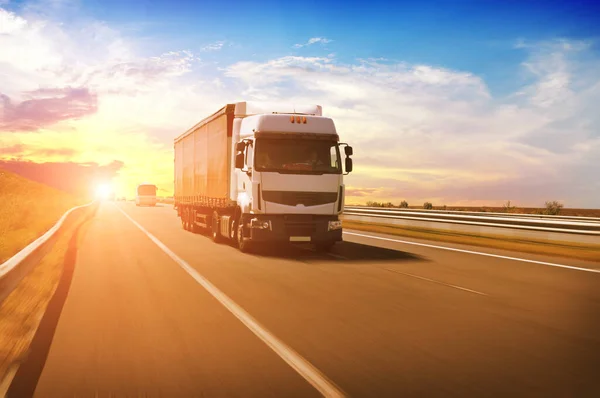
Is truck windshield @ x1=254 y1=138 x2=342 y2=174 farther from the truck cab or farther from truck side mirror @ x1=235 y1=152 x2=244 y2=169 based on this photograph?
truck side mirror @ x1=235 y1=152 x2=244 y2=169

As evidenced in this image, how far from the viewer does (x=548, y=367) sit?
18.7 feet

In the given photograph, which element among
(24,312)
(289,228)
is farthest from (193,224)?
(24,312)

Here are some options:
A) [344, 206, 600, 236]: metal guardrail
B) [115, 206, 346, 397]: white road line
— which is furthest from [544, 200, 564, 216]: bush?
[115, 206, 346, 397]: white road line

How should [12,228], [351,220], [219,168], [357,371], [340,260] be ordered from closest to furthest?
[357,371], [340,260], [219,168], [12,228], [351,220]

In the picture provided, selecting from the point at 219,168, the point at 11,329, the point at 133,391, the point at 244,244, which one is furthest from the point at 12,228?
the point at 133,391

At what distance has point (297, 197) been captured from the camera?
16.3m

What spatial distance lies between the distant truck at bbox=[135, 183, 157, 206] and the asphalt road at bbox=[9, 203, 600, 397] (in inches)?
2274

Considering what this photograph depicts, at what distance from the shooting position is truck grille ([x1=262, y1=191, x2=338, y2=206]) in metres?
16.2

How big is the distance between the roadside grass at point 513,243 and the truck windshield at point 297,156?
248 inches

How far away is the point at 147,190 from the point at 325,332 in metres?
65.5

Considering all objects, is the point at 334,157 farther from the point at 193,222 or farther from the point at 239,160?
the point at 193,222

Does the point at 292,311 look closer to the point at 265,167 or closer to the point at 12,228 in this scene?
the point at 265,167

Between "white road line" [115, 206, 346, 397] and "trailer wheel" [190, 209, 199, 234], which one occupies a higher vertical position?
"trailer wheel" [190, 209, 199, 234]

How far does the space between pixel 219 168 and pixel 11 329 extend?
12.3 meters
